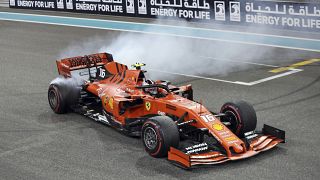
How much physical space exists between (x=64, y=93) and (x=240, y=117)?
3.61 meters

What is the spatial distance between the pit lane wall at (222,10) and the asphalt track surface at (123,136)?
2.82 m

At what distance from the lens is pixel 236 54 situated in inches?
685

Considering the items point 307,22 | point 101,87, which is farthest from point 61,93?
point 307,22

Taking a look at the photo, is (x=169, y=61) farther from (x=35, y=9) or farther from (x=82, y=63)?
(x=35, y=9)

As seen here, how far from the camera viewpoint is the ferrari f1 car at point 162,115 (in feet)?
28.8

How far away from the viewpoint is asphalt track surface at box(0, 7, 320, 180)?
856cm

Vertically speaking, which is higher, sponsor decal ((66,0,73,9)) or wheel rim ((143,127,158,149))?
sponsor decal ((66,0,73,9))

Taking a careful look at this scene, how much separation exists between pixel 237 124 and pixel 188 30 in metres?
12.2

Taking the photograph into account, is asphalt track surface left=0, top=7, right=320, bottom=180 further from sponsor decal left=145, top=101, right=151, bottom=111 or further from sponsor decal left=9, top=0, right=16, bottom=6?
sponsor decal left=9, top=0, right=16, bottom=6

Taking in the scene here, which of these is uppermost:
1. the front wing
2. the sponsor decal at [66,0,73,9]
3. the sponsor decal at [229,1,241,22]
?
the sponsor decal at [66,0,73,9]

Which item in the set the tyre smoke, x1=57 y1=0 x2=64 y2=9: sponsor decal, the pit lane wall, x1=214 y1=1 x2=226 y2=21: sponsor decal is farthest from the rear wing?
x1=57 y1=0 x2=64 y2=9: sponsor decal

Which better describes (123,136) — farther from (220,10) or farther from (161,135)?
(220,10)

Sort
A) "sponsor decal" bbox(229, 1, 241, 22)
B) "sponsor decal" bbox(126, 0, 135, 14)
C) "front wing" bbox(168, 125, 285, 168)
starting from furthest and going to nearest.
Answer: "sponsor decal" bbox(126, 0, 135, 14) < "sponsor decal" bbox(229, 1, 241, 22) < "front wing" bbox(168, 125, 285, 168)

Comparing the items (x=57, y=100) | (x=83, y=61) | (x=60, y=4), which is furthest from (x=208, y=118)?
(x=60, y=4)
